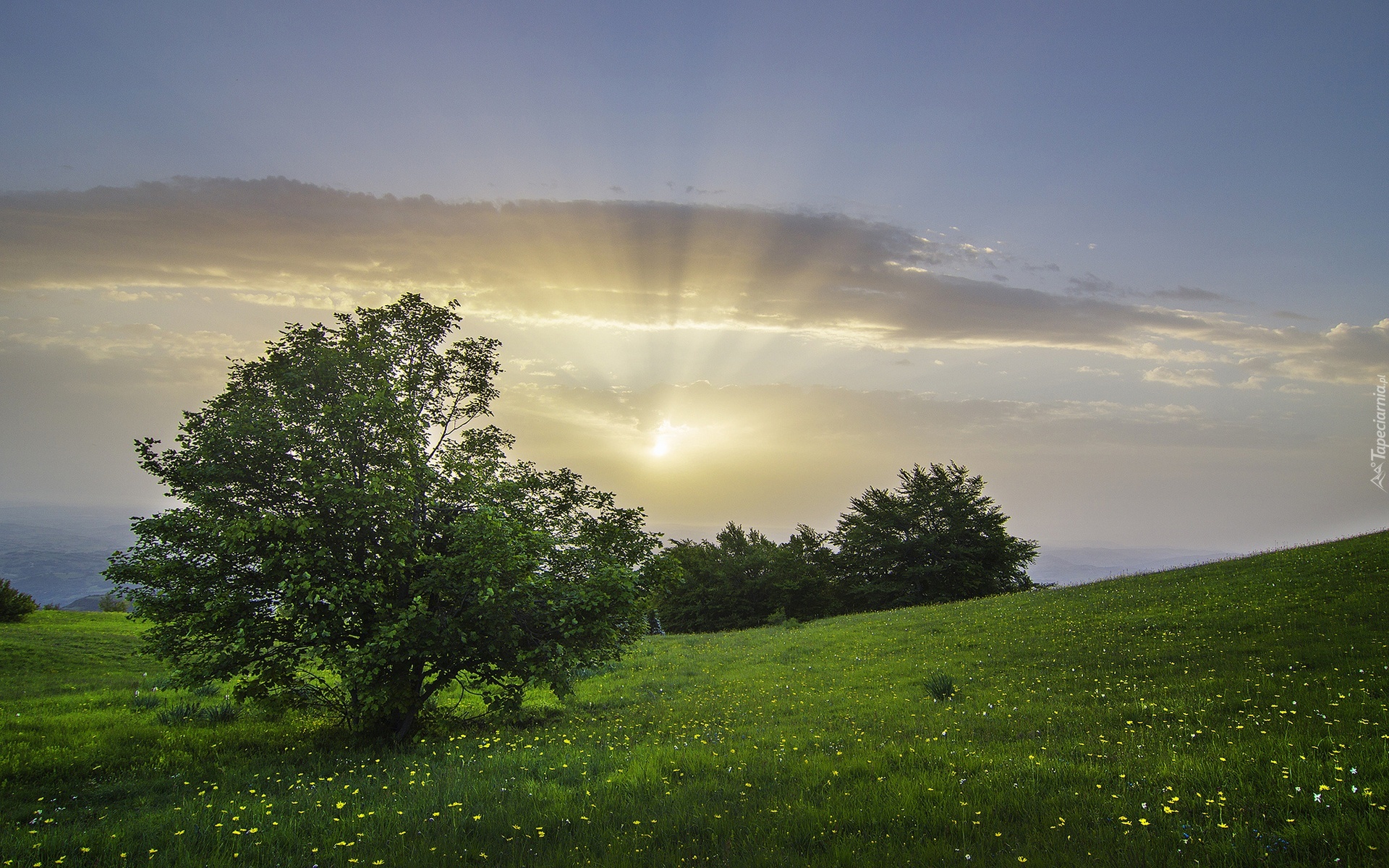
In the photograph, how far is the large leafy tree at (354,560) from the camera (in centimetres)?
1202

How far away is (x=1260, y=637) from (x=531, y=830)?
18.9m

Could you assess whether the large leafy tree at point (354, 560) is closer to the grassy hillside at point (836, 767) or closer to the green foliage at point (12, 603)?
the grassy hillside at point (836, 767)

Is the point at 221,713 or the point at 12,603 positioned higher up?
the point at 12,603

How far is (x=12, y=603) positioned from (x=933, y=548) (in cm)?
7257

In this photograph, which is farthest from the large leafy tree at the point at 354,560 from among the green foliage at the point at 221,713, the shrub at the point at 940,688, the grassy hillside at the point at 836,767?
the shrub at the point at 940,688

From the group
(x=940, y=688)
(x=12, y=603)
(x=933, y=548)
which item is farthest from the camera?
(x=933, y=548)

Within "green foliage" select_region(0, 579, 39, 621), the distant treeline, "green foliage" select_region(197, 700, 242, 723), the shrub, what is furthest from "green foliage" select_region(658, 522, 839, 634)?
"green foliage" select_region(197, 700, 242, 723)

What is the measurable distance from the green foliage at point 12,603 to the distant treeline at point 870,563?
46.5 metres

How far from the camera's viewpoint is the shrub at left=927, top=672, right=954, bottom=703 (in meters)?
15.9

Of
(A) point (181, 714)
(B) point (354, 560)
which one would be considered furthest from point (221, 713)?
(B) point (354, 560)

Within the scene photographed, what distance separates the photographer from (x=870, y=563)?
7244cm

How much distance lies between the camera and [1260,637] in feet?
53.2

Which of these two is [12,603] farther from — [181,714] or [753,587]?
[753,587]

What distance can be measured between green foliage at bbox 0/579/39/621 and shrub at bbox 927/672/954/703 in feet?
151
